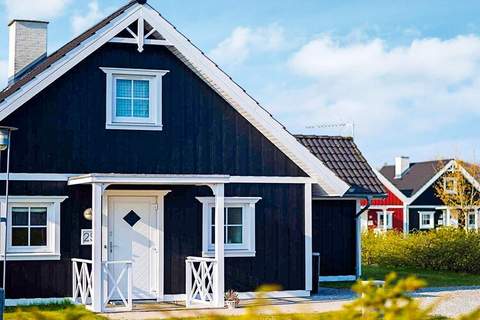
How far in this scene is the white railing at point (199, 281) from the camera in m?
16.5

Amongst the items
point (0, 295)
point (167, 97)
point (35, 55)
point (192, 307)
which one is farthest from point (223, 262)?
point (35, 55)

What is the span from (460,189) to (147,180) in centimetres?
3291

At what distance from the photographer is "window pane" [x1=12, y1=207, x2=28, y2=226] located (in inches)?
631

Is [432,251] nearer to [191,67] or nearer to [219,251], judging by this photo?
[219,251]

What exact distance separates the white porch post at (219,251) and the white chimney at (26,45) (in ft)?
21.6

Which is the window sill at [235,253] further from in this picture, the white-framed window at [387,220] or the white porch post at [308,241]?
the white-framed window at [387,220]

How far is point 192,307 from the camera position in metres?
16.4

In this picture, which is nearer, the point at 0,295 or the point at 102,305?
the point at 0,295

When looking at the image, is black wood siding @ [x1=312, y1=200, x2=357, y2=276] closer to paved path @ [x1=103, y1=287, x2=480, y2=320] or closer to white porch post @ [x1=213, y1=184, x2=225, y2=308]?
paved path @ [x1=103, y1=287, x2=480, y2=320]

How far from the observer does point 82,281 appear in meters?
16.0

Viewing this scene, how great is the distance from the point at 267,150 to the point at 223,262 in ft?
9.49

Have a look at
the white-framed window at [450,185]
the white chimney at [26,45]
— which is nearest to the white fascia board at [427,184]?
the white-framed window at [450,185]

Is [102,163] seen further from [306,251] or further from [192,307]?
[306,251]

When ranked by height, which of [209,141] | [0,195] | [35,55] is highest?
[35,55]
